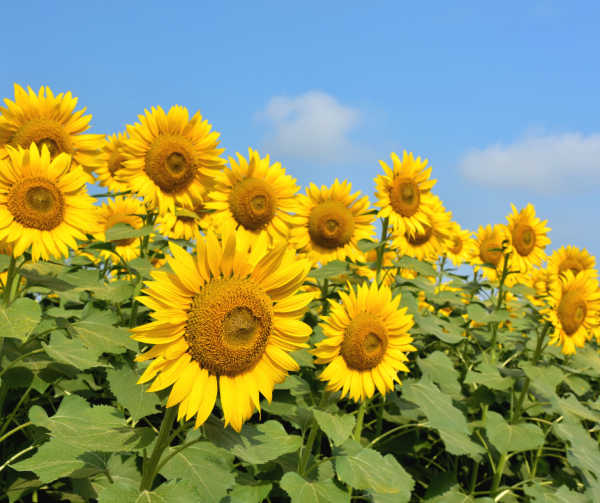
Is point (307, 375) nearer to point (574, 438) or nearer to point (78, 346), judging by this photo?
point (78, 346)

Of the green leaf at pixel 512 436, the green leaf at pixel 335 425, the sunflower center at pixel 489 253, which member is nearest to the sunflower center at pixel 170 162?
the green leaf at pixel 335 425

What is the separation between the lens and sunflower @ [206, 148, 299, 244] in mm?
4520

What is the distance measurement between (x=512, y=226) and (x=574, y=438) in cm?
233

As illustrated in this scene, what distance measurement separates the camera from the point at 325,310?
14.2 feet

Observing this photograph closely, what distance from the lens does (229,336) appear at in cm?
197

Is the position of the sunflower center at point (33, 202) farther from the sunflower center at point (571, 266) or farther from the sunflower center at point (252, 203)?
the sunflower center at point (571, 266)

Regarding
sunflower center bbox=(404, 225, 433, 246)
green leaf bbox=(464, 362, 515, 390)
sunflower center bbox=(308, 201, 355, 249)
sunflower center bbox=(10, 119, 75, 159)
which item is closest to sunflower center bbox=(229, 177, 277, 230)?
sunflower center bbox=(308, 201, 355, 249)

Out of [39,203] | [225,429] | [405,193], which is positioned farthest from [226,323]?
[405,193]

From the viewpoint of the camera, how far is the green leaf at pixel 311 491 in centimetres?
275

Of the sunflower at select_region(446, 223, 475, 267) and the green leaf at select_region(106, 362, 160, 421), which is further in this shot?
the sunflower at select_region(446, 223, 475, 267)

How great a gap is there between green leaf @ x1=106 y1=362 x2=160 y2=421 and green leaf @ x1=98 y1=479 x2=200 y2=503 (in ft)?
2.40

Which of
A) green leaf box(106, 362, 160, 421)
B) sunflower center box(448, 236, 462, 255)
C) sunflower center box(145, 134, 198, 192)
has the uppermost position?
sunflower center box(448, 236, 462, 255)

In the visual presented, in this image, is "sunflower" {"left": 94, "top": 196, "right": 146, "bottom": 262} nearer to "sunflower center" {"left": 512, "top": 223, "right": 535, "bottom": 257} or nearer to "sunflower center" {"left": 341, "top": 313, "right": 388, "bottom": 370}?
"sunflower center" {"left": 341, "top": 313, "right": 388, "bottom": 370}

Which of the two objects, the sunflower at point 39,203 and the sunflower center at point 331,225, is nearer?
the sunflower at point 39,203
